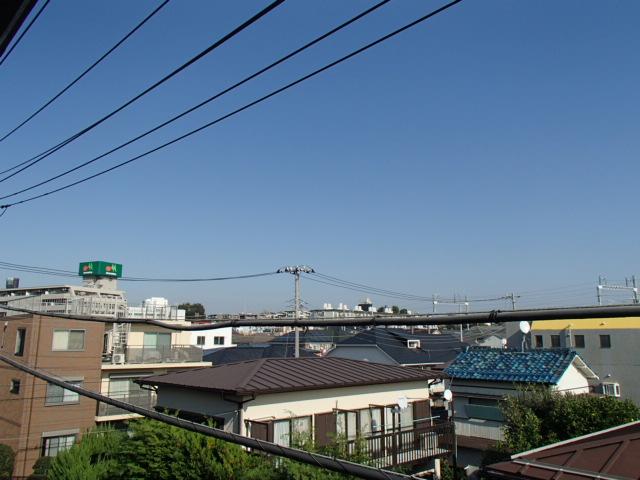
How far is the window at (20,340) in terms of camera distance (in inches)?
864

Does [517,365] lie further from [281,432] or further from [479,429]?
[281,432]

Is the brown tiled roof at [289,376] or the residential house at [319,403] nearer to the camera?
the residential house at [319,403]

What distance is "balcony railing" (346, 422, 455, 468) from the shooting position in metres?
13.2

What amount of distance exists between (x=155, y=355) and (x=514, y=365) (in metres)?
17.3

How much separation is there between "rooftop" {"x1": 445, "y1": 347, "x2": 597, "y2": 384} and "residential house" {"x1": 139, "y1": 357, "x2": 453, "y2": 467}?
3532 millimetres

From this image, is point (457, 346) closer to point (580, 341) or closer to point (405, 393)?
point (580, 341)

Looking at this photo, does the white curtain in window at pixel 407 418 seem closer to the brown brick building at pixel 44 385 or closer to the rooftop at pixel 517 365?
the rooftop at pixel 517 365

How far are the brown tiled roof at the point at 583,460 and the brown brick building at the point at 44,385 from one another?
741 inches

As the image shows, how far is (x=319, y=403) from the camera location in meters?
13.4

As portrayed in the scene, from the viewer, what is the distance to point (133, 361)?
24609mm

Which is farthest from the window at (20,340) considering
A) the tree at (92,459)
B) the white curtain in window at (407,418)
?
the white curtain in window at (407,418)

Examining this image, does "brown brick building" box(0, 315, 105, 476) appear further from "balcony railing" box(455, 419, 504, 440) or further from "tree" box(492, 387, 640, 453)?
"tree" box(492, 387, 640, 453)

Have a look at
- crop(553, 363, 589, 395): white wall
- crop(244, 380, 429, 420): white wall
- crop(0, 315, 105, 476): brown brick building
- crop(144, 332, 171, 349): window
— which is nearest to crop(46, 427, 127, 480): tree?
crop(244, 380, 429, 420): white wall

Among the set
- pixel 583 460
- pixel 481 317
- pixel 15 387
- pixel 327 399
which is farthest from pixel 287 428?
pixel 15 387
